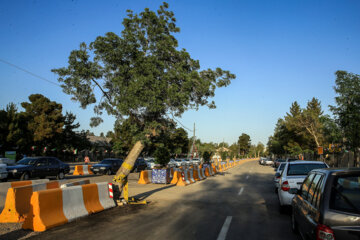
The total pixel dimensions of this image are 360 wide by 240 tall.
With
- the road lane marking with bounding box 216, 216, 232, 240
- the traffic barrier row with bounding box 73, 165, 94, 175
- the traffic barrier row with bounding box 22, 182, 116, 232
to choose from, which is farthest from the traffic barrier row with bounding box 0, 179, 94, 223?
the traffic barrier row with bounding box 73, 165, 94, 175

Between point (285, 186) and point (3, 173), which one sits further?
point (3, 173)

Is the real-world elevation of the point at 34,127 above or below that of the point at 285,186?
above

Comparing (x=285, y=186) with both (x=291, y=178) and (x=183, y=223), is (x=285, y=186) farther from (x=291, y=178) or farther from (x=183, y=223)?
(x=183, y=223)

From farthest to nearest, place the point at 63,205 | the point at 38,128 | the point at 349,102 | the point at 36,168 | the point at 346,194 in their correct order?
the point at 38,128
the point at 36,168
the point at 349,102
the point at 63,205
the point at 346,194

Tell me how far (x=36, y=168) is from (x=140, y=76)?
11995mm

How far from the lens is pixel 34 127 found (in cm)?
4575

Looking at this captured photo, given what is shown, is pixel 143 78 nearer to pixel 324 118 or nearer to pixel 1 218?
pixel 1 218

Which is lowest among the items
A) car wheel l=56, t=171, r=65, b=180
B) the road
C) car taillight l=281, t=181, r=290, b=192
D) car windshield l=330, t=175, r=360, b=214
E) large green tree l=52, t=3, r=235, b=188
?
the road

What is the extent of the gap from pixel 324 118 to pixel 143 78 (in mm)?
13737

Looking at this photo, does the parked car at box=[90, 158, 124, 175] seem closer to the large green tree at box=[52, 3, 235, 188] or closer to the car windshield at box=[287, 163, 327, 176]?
the large green tree at box=[52, 3, 235, 188]

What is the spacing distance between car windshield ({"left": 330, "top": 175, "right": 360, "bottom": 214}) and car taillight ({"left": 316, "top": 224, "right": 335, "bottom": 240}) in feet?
0.90

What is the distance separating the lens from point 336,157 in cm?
3225

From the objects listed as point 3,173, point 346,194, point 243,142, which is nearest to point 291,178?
point 346,194

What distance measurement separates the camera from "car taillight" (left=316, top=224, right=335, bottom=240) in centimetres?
332
